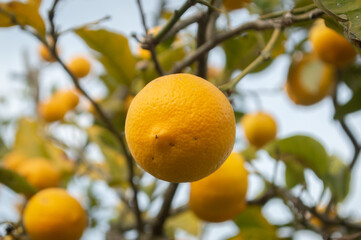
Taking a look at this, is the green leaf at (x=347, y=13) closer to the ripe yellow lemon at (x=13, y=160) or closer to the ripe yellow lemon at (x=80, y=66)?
the ripe yellow lemon at (x=13, y=160)

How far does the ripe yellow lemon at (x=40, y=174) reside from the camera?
1.09 m

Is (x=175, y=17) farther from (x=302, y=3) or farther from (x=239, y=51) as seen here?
(x=239, y=51)

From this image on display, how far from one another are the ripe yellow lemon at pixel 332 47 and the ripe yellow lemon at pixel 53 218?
2.63 ft

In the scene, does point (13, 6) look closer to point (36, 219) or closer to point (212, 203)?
point (36, 219)

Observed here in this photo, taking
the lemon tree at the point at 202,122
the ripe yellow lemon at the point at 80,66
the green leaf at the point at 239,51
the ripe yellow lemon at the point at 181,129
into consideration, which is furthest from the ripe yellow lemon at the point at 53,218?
the ripe yellow lemon at the point at 80,66

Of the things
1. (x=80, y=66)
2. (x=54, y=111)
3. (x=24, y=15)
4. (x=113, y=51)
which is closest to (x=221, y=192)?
(x=113, y=51)

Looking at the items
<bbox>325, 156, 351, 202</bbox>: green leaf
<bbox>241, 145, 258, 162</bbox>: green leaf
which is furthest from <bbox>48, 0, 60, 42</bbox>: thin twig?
<bbox>325, 156, 351, 202</bbox>: green leaf

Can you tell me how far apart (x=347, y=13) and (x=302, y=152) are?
523 millimetres

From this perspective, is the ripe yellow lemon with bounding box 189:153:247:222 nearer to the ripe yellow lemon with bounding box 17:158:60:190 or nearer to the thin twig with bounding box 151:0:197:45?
the thin twig with bounding box 151:0:197:45

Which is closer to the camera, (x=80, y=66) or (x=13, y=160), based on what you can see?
(x=13, y=160)

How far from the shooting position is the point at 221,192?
742 mm

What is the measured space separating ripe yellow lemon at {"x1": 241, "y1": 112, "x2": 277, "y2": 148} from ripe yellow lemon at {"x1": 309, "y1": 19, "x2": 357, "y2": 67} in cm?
30

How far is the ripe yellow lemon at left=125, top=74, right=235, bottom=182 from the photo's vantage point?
1.49ft

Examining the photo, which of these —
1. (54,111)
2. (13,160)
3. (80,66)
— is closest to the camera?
(13,160)
